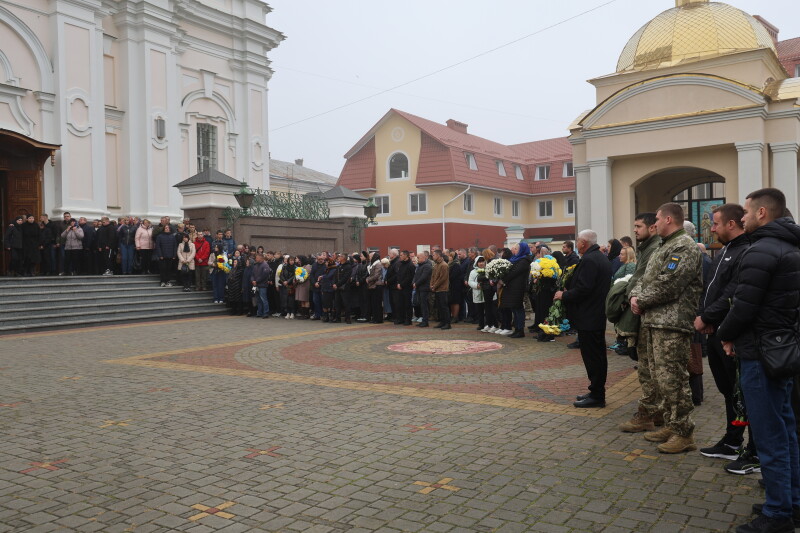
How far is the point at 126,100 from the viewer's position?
2589 cm

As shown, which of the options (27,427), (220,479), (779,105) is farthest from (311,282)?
(779,105)

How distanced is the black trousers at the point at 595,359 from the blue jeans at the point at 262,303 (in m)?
12.7

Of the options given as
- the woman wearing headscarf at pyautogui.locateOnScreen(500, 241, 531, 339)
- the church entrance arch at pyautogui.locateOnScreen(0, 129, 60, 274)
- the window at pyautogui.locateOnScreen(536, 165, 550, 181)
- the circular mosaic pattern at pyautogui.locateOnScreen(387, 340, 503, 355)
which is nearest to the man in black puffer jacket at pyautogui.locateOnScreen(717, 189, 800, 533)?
the circular mosaic pattern at pyautogui.locateOnScreen(387, 340, 503, 355)

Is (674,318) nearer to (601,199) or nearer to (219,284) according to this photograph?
(219,284)

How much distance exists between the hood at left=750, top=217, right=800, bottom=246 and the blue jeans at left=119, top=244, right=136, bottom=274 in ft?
65.6

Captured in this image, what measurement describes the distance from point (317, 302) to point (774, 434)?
580 inches

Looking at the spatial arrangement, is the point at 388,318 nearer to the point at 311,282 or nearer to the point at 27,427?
the point at 311,282

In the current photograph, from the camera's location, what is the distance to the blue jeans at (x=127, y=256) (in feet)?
69.4

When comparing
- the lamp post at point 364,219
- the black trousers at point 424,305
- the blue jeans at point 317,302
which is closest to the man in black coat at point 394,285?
the black trousers at point 424,305

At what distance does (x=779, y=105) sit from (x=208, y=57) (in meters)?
22.8

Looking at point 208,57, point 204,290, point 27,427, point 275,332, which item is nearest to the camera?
point 27,427

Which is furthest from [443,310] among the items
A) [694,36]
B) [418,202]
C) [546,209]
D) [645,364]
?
[546,209]

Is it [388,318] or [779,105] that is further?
[779,105]

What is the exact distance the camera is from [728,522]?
4344 millimetres
